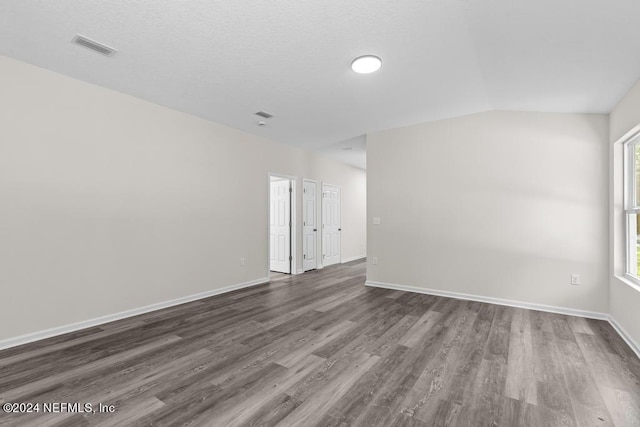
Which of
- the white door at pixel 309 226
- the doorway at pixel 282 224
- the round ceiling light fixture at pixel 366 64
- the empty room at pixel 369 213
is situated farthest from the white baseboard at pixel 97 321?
the round ceiling light fixture at pixel 366 64

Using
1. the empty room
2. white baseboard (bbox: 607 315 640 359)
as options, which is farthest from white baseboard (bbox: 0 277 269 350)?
white baseboard (bbox: 607 315 640 359)

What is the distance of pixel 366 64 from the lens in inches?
111

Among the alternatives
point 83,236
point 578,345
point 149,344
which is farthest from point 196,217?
point 578,345

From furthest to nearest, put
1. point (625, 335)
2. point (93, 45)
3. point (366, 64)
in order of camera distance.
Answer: point (625, 335)
point (366, 64)
point (93, 45)

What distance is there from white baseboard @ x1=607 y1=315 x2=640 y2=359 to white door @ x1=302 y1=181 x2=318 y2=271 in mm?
4829

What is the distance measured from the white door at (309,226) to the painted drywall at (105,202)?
1.64 m

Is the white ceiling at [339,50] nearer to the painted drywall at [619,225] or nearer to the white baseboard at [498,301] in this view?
the painted drywall at [619,225]

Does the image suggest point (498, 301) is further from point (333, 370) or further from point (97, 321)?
point (97, 321)

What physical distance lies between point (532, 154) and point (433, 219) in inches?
61.0

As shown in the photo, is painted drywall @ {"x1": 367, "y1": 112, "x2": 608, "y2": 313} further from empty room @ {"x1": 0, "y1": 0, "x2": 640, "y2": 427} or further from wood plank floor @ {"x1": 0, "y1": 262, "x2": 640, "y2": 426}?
wood plank floor @ {"x1": 0, "y1": 262, "x2": 640, "y2": 426}

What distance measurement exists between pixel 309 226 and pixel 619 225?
4.92 metres

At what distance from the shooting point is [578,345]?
2.86m

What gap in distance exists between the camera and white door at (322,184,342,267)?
7232 mm

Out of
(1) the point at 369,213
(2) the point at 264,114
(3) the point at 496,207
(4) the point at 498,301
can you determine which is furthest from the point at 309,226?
(4) the point at 498,301
